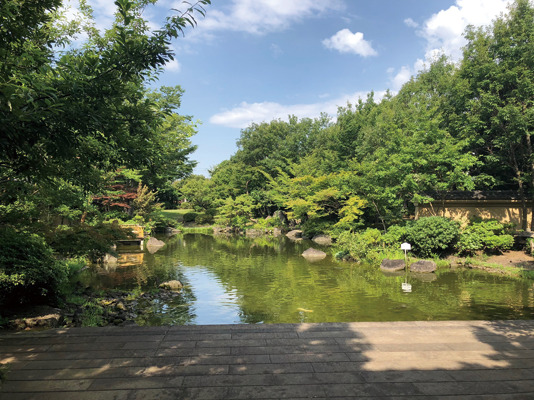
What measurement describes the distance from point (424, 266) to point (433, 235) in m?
2.13

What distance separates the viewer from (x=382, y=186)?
18438mm

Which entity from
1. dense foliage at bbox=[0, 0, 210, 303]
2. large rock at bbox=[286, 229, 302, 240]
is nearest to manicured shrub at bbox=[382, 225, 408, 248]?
large rock at bbox=[286, 229, 302, 240]

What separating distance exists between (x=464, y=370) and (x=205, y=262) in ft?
46.2

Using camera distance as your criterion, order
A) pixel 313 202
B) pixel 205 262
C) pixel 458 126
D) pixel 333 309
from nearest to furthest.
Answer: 1. pixel 333 309
2. pixel 205 262
3. pixel 458 126
4. pixel 313 202

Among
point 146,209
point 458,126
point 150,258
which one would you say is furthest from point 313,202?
point 146,209

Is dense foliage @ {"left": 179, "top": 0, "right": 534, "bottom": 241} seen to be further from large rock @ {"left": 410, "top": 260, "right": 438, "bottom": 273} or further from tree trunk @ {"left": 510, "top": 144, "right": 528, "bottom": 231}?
large rock @ {"left": 410, "top": 260, "right": 438, "bottom": 273}

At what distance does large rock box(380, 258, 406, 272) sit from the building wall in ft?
18.6

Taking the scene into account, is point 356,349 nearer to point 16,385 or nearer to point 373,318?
point 16,385

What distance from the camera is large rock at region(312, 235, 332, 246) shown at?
22.9 meters

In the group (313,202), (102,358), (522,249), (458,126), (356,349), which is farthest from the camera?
(313,202)

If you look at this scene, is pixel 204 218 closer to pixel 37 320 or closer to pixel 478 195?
pixel 478 195

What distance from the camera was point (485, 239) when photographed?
14.4 m

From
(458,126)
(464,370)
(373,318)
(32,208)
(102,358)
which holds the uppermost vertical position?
(458,126)

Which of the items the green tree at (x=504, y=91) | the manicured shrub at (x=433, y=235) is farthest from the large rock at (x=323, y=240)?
the green tree at (x=504, y=91)
